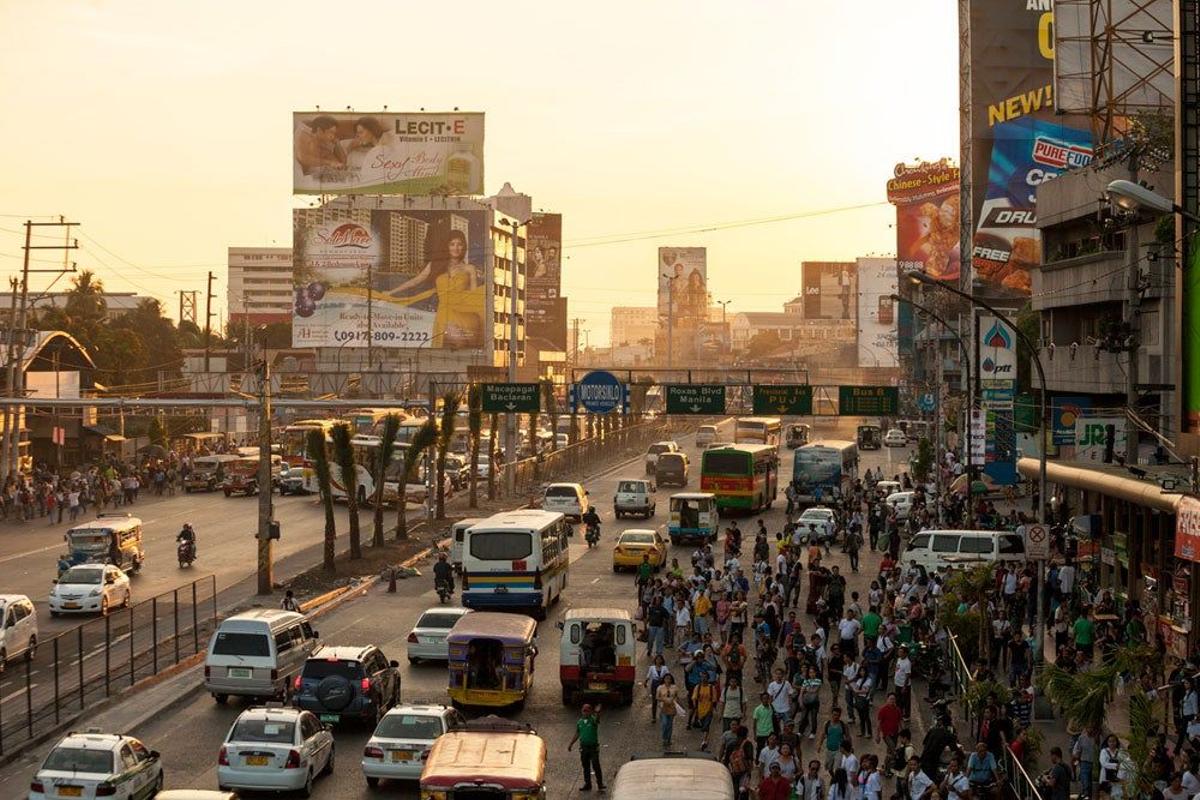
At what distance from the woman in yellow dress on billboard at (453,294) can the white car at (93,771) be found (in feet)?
331

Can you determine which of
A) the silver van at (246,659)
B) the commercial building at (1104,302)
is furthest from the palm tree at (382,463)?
the silver van at (246,659)

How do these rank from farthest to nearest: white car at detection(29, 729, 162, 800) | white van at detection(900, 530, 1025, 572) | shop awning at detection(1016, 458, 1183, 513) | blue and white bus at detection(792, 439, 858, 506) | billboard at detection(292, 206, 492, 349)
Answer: billboard at detection(292, 206, 492, 349)
blue and white bus at detection(792, 439, 858, 506)
white van at detection(900, 530, 1025, 572)
shop awning at detection(1016, 458, 1183, 513)
white car at detection(29, 729, 162, 800)

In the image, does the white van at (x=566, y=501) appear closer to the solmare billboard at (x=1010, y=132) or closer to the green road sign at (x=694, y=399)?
the green road sign at (x=694, y=399)

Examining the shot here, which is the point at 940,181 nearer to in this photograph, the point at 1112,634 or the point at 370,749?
the point at 1112,634

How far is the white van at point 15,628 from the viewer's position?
3262cm

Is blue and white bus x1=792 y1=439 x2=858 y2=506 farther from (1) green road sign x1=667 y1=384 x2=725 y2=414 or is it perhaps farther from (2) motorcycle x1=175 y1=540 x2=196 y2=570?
(2) motorcycle x1=175 y1=540 x2=196 y2=570

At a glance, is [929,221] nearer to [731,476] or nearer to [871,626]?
[731,476]

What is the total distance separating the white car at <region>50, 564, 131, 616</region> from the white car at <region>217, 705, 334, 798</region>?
19218mm

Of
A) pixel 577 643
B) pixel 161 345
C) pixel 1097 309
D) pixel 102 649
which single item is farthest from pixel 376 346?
pixel 577 643

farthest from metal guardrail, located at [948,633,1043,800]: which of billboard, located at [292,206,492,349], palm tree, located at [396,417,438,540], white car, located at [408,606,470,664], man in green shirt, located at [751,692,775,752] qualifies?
billboard, located at [292,206,492,349]

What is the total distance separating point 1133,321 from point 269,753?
88.9ft

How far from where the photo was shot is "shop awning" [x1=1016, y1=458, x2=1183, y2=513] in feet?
91.1

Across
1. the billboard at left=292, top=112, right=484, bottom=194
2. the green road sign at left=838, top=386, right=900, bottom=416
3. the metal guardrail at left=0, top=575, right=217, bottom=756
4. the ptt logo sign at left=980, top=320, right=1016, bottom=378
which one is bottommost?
the metal guardrail at left=0, top=575, right=217, bottom=756

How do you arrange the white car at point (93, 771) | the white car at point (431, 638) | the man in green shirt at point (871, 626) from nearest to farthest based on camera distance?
the white car at point (93, 771) → the man in green shirt at point (871, 626) → the white car at point (431, 638)
